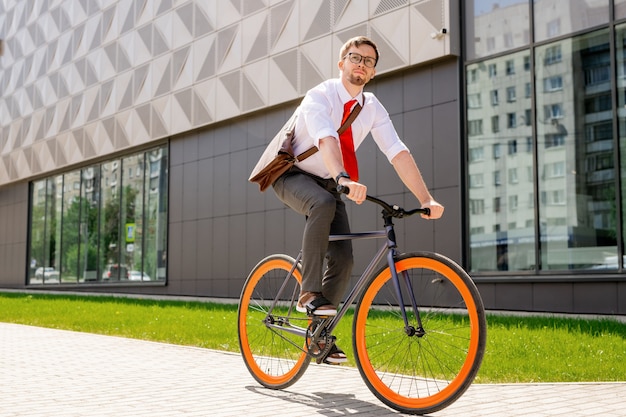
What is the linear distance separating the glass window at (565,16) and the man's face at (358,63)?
940 cm

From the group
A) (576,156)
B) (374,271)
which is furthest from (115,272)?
(374,271)

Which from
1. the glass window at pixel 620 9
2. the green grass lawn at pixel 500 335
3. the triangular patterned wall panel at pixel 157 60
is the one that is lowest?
the green grass lawn at pixel 500 335

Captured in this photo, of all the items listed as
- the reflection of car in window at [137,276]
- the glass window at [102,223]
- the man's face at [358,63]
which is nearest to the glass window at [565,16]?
the man's face at [358,63]

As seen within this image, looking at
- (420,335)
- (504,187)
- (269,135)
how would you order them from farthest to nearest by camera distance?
(269,135) < (504,187) < (420,335)

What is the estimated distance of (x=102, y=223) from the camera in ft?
89.5

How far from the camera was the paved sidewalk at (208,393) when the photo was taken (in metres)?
4.28

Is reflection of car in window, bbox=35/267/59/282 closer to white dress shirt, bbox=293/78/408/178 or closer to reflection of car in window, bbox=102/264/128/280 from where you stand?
reflection of car in window, bbox=102/264/128/280

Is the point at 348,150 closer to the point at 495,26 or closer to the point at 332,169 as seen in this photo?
the point at 332,169

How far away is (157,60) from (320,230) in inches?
799

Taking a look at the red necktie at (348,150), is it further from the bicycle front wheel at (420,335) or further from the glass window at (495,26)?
the glass window at (495,26)

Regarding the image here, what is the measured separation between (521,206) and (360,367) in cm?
1024

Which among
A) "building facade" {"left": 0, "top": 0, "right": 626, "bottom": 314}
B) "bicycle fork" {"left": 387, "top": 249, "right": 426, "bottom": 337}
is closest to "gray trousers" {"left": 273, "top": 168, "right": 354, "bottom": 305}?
"bicycle fork" {"left": 387, "top": 249, "right": 426, "bottom": 337}

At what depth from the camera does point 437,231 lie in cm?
1490

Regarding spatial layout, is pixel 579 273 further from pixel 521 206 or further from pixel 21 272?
pixel 21 272
